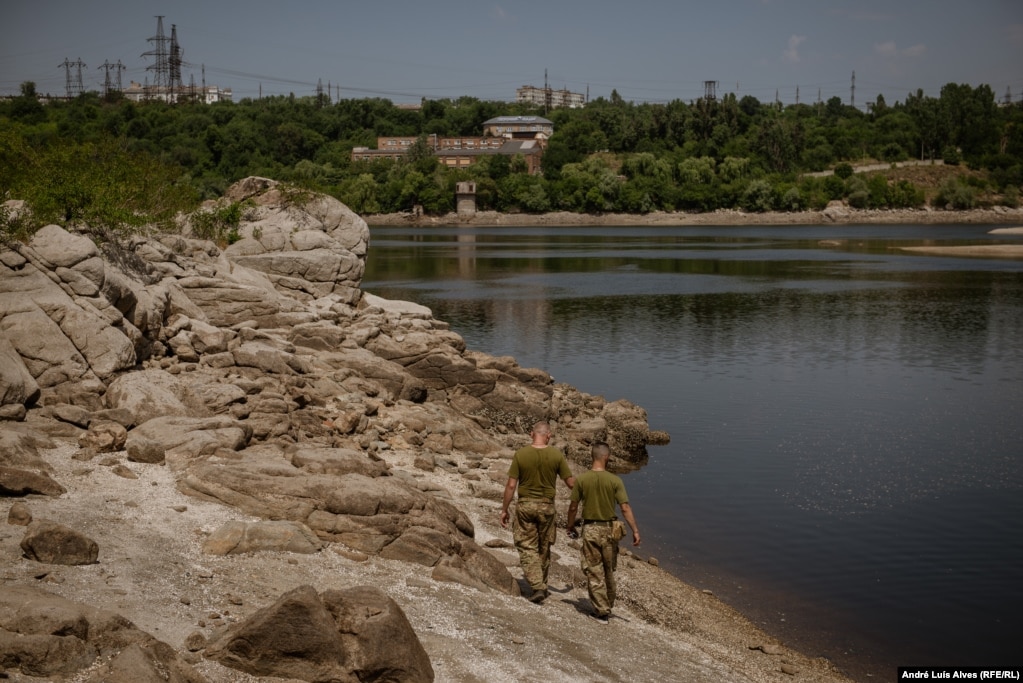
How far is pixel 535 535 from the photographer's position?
1555 centimetres

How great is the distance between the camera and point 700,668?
14438 mm

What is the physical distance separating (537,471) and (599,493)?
100cm

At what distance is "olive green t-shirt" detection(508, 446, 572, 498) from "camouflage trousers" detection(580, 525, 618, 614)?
831 mm

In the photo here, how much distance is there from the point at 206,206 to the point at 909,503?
91.1 feet

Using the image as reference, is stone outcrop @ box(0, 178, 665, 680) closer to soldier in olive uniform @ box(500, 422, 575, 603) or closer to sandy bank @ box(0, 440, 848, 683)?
sandy bank @ box(0, 440, 848, 683)

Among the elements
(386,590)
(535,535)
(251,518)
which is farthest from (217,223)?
(386,590)

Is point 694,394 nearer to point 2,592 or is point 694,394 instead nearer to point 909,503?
point 909,503

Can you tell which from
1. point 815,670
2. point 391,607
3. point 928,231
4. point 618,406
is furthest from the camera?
point 928,231

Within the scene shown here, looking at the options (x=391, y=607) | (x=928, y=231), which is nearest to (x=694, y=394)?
(x=391, y=607)

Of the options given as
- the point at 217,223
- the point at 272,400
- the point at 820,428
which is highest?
the point at 217,223

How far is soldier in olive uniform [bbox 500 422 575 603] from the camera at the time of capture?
15.3 metres

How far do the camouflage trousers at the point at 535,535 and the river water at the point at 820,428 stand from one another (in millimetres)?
5151

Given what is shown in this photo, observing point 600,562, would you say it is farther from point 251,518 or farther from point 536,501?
point 251,518

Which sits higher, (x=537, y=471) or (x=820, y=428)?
(x=537, y=471)
